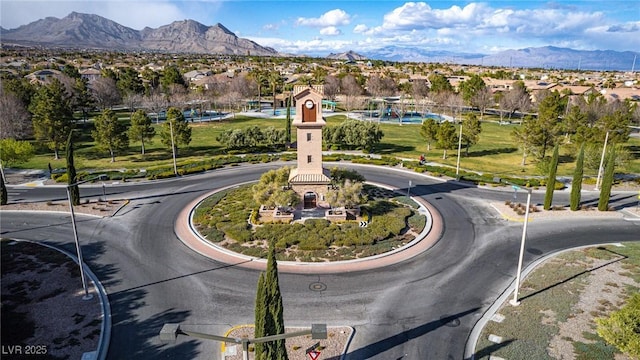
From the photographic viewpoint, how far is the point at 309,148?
37.8 m

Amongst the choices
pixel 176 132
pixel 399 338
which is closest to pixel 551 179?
pixel 399 338

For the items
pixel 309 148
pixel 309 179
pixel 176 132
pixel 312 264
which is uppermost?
pixel 309 148

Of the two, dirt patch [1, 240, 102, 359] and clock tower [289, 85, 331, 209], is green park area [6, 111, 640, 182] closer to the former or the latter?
clock tower [289, 85, 331, 209]

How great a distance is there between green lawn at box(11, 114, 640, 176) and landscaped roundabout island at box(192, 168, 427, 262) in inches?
814

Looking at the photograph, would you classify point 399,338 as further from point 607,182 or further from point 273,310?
point 607,182

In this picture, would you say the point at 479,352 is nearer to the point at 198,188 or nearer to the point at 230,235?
the point at 230,235

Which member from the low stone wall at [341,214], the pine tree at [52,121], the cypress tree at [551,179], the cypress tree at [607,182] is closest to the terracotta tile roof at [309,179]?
the low stone wall at [341,214]

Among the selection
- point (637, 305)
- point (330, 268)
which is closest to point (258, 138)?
point (330, 268)

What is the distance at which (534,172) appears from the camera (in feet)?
176

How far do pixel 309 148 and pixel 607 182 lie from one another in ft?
99.3

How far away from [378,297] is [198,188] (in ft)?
97.4

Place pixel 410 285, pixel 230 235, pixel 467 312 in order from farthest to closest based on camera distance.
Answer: pixel 230 235
pixel 410 285
pixel 467 312

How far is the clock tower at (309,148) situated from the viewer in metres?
36.5

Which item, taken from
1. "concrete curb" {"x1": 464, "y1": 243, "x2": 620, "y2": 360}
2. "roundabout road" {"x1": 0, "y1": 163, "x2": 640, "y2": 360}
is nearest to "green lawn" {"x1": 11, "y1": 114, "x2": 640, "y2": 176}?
"roundabout road" {"x1": 0, "y1": 163, "x2": 640, "y2": 360}
